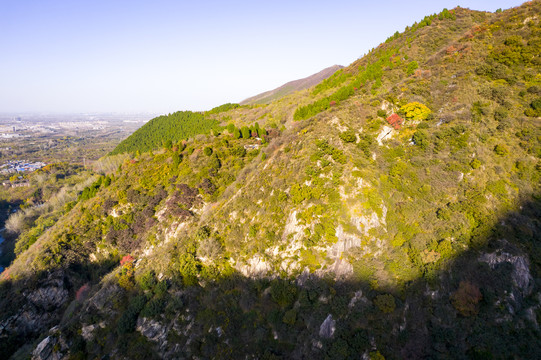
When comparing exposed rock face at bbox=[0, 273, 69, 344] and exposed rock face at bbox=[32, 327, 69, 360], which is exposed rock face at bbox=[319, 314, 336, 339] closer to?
exposed rock face at bbox=[32, 327, 69, 360]

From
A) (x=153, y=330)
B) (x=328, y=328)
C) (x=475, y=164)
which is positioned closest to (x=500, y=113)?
(x=475, y=164)

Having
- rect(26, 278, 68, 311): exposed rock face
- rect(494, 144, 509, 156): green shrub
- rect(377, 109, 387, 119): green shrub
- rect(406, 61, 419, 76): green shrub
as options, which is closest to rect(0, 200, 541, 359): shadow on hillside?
rect(494, 144, 509, 156): green shrub

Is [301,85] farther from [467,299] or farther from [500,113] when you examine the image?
[467,299]

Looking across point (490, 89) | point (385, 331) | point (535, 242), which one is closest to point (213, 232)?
point (385, 331)

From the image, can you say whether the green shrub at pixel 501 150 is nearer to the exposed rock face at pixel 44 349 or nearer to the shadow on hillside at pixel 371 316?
Answer: the shadow on hillside at pixel 371 316

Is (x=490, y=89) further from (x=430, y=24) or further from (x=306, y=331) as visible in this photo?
(x=430, y=24)

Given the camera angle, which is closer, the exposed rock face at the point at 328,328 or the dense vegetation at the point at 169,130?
the exposed rock face at the point at 328,328

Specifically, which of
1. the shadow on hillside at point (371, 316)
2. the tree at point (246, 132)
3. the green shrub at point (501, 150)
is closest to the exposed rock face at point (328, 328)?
the shadow on hillside at point (371, 316)
